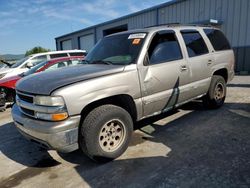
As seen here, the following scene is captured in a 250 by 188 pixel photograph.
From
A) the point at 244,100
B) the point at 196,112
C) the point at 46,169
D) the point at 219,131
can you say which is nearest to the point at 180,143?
the point at 219,131

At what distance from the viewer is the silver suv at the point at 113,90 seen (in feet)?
9.18

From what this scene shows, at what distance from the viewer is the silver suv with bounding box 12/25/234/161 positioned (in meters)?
2.80

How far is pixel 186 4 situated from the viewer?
45.1ft

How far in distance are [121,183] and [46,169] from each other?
119 centimetres

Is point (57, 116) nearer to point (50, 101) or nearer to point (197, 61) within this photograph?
point (50, 101)

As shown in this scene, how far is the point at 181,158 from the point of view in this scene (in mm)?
3182

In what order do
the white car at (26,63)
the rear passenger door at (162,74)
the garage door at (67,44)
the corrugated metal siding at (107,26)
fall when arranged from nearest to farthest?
the rear passenger door at (162,74) < the white car at (26,63) < the corrugated metal siding at (107,26) < the garage door at (67,44)

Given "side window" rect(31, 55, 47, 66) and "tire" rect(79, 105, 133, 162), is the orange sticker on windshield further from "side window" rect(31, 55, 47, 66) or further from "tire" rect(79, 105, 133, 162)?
"side window" rect(31, 55, 47, 66)

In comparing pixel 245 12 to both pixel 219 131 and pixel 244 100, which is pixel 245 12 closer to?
pixel 244 100

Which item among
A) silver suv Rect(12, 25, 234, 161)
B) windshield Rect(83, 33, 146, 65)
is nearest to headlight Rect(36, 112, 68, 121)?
silver suv Rect(12, 25, 234, 161)

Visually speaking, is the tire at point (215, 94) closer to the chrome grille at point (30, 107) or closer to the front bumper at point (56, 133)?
the front bumper at point (56, 133)

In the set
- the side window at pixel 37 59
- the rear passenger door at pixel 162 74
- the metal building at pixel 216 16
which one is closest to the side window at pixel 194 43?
the rear passenger door at pixel 162 74

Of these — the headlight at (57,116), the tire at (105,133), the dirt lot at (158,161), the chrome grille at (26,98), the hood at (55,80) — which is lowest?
the dirt lot at (158,161)

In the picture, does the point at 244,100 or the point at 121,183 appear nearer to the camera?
the point at 121,183
